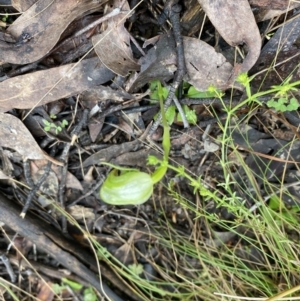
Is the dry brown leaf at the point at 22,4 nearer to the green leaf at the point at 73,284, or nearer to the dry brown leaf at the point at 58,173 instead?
the dry brown leaf at the point at 58,173

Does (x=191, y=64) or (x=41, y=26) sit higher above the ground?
(x=41, y=26)

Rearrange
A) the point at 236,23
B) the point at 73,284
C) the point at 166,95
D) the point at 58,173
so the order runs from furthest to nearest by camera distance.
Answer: the point at 73,284
the point at 58,173
the point at 166,95
the point at 236,23

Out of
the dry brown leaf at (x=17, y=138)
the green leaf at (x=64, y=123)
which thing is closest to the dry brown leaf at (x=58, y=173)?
the dry brown leaf at (x=17, y=138)

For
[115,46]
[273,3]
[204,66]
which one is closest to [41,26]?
[115,46]

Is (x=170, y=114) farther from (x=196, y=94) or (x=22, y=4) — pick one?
(x=22, y=4)

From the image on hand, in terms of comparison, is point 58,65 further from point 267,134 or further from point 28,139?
point 267,134
